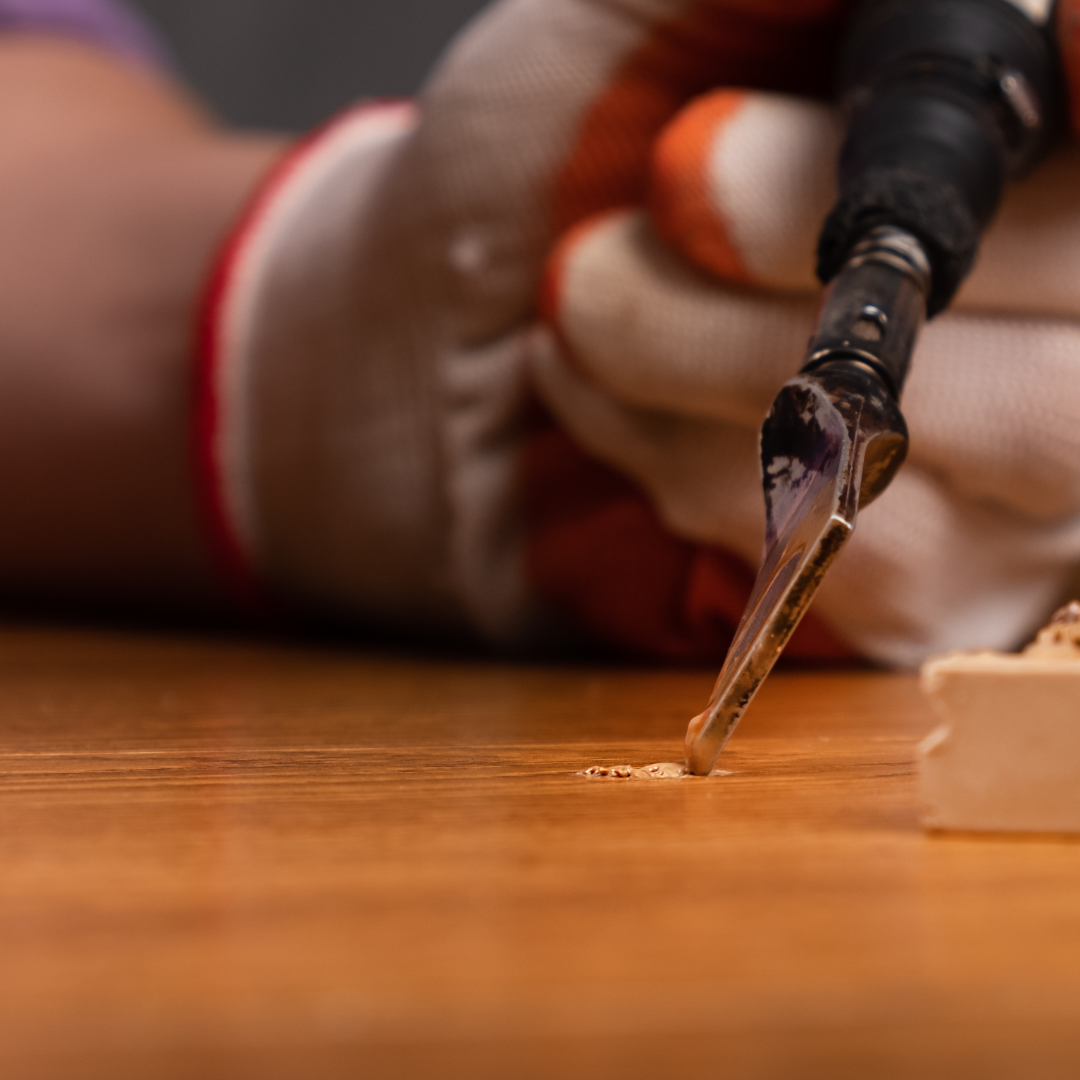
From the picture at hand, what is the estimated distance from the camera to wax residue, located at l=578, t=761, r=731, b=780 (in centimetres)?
21

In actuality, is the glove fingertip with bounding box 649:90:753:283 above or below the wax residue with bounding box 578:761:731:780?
above

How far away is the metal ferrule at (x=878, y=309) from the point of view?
0.74ft

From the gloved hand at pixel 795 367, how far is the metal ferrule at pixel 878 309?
12 cm

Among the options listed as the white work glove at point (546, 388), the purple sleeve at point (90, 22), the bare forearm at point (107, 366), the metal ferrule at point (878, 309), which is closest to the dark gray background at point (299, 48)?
the purple sleeve at point (90, 22)

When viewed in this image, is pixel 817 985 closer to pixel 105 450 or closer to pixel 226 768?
pixel 226 768

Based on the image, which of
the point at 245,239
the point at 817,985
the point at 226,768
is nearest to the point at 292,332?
the point at 245,239

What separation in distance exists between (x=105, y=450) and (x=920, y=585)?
318 mm

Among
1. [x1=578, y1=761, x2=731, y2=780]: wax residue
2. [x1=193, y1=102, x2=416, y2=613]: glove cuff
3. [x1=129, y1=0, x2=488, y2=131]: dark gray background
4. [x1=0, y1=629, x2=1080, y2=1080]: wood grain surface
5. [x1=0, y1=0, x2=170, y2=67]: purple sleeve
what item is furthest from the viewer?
[x1=129, y1=0, x2=488, y2=131]: dark gray background

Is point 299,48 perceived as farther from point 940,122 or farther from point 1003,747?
point 1003,747

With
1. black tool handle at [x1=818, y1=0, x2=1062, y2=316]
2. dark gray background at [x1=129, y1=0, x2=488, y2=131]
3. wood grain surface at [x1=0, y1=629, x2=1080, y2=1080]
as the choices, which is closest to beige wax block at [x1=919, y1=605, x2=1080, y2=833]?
wood grain surface at [x1=0, y1=629, x2=1080, y2=1080]

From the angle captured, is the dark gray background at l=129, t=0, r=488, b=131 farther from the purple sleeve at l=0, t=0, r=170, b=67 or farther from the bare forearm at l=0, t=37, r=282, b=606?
the bare forearm at l=0, t=37, r=282, b=606

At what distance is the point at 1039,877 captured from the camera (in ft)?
0.48

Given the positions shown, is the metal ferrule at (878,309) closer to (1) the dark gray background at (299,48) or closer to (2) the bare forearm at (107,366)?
(2) the bare forearm at (107,366)

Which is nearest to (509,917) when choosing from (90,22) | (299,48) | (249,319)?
(249,319)
